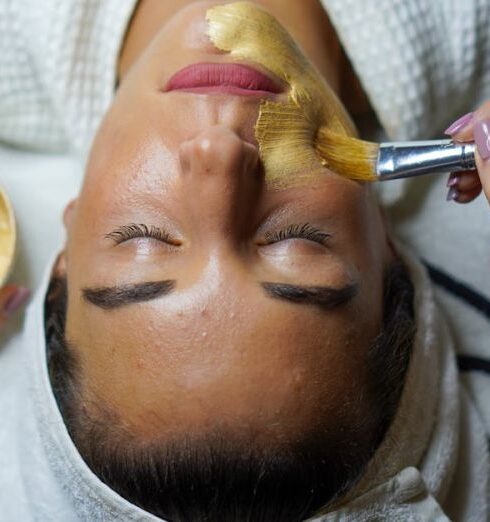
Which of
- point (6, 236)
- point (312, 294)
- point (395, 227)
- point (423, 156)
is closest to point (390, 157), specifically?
point (423, 156)

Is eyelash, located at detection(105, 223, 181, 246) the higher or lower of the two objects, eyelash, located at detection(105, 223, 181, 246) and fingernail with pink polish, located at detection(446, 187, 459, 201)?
the lower

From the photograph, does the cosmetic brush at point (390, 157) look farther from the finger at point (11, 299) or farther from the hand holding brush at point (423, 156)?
the finger at point (11, 299)

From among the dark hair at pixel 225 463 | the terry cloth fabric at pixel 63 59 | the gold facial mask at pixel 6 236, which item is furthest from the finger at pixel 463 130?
the gold facial mask at pixel 6 236

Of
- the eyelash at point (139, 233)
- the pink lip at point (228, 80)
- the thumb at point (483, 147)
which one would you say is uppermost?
the pink lip at point (228, 80)

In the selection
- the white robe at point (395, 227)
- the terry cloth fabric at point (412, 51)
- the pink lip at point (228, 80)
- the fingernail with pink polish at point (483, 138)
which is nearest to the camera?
the fingernail with pink polish at point (483, 138)

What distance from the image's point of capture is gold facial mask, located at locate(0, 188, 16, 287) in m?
1.09

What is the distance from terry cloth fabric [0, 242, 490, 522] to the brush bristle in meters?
0.28

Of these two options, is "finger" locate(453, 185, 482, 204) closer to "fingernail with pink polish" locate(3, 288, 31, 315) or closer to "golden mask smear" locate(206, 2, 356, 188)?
"golden mask smear" locate(206, 2, 356, 188)

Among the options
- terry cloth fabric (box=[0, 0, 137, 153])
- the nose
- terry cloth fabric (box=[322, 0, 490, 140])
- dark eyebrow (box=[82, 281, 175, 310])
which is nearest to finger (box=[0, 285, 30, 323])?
terry cloth fabric (box=[0, 0, 137, 153])

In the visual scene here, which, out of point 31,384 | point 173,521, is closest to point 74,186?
point 31,384

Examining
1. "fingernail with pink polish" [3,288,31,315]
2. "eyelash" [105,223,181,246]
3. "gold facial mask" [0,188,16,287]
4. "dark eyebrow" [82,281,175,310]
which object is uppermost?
"eyelash" [105,223,181,246]

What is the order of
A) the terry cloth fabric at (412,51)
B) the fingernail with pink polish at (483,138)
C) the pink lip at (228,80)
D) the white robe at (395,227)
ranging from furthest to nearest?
1. the terry cloth fabric at (412,51)
2. the white robe at (395,227)
3. the pink lip at (228,80)
4. the fingernail with pink polish at (483,138)

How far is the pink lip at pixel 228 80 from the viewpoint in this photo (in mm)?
791

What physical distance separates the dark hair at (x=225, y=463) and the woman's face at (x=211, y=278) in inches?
0.8
